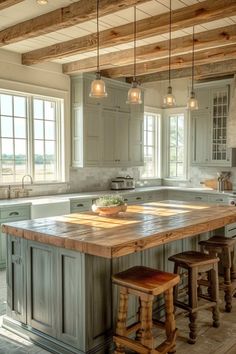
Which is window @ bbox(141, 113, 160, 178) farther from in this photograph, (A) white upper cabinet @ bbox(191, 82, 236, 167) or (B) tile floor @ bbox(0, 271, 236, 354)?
(B) tile floor @ bbox(0, 271, 236, 354)

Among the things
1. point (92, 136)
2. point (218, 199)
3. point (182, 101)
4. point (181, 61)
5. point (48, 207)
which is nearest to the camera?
point (48, 207)

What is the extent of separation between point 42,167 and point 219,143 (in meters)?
3.19

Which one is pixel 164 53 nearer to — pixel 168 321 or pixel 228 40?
pixel 228 40

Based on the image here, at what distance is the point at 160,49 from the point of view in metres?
4.82

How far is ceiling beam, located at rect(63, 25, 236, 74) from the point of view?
4.25m

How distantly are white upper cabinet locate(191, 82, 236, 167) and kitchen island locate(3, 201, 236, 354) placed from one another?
3.53 m

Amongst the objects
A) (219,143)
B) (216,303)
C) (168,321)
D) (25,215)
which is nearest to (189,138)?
(219,143)

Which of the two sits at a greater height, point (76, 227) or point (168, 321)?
point (76, 227)

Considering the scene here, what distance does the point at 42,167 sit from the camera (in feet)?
19.1

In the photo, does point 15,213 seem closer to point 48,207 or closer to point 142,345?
point 48,207

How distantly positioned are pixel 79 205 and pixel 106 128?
1.57m

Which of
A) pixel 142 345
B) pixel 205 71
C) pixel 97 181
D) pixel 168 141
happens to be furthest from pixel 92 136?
pixel 142 345

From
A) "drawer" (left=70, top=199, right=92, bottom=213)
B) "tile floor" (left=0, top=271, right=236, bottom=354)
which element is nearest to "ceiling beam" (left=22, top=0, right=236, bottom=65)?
"drawer" (left=70, top=199, right=92, bottom=213)

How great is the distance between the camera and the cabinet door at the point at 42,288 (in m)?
2.71
